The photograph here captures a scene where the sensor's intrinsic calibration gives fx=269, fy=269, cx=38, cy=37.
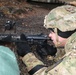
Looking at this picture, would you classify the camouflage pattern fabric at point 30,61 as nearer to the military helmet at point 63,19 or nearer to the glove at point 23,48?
the glove at point 23,48

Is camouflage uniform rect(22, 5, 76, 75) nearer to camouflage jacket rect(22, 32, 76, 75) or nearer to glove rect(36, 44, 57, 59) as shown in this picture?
camouflage jacket rect(22, 32, 76, 75)

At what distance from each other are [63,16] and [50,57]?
7.21 feet

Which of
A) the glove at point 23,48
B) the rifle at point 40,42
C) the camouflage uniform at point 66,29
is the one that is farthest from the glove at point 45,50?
the camouflage uniform at point 66,29

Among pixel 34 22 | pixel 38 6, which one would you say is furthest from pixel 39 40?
pixel 38 6

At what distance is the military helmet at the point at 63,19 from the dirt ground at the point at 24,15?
299cm

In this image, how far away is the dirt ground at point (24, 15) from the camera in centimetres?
625

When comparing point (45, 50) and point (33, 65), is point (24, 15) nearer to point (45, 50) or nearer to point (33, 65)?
point (45, 50)

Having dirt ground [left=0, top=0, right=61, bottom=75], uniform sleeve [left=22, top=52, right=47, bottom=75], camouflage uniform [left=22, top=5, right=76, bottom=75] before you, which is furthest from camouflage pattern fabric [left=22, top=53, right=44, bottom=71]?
dirt ground [left=0, top=0, right=61, bottom=75]

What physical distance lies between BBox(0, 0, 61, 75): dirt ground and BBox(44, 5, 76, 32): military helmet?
2987mm

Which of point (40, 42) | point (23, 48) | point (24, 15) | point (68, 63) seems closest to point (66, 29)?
point (68, 63)

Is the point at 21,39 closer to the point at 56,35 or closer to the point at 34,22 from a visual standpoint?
the point at 56,35

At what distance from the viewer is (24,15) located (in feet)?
23.6

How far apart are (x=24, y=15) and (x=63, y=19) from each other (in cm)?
436

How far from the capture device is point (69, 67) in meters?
2.71
